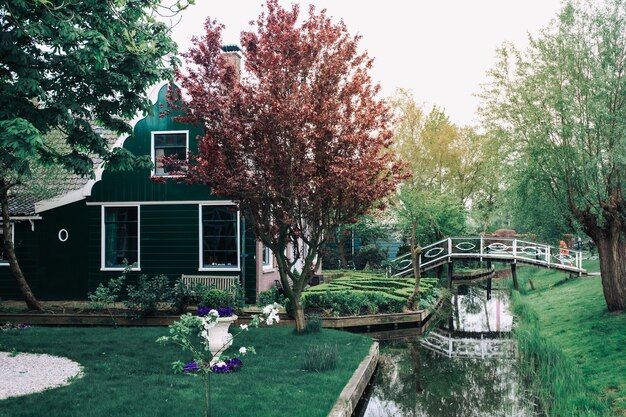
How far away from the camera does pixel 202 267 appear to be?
17.4m

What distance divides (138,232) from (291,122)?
28.7 ft

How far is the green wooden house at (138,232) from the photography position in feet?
57.0

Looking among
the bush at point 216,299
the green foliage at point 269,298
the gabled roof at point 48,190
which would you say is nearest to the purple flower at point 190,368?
the bush at point 216,299

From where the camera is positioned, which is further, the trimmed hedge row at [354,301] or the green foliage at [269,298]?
the green foliage at [269,298]

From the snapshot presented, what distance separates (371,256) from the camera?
32656 mm

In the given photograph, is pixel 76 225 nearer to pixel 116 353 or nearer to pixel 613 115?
pixel 116 353

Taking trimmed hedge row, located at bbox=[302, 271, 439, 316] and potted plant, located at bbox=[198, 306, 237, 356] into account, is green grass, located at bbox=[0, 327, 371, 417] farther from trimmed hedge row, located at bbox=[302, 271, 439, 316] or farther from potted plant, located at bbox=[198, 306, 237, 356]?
trimmed hedge row, located at bbox=[302, 271, 439, 316]

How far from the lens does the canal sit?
9641 mm

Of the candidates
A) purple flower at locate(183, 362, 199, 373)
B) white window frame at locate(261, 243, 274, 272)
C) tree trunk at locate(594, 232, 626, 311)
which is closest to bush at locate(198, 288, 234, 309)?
white window frame at locate(261, 243, 274, 272)

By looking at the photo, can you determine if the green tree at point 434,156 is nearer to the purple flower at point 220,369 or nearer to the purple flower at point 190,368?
the purple flower at point 220,369

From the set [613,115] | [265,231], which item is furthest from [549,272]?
[265,231]

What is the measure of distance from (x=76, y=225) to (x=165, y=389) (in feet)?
Result: 38.2

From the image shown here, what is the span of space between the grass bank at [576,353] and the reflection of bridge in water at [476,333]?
2.18 feet

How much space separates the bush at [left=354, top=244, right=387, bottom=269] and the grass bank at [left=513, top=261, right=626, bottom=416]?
13.0m
